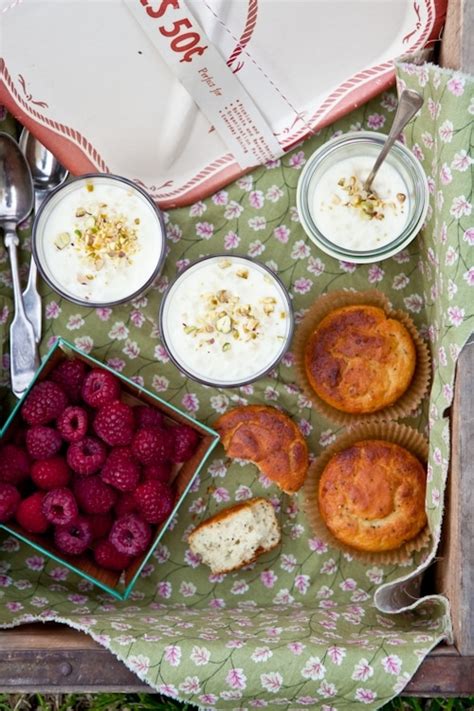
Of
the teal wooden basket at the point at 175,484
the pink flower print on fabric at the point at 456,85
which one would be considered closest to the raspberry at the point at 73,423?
the teal wooden basket at the point at 175,484

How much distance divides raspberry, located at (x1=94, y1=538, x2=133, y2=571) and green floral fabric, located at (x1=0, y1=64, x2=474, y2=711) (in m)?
0.12

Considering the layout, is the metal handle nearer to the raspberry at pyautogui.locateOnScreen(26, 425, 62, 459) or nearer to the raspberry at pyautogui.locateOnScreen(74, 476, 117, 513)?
the raspberry at pyautogui.locateOnScreen(26, 425, 62, 459)

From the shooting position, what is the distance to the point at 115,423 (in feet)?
7.06

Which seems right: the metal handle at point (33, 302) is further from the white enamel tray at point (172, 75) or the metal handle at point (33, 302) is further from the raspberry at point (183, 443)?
the raspberry at point (183, 443)

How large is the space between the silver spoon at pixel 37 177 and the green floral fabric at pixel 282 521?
0.04 metres

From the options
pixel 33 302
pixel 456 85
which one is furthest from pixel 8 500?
pixel 456 85

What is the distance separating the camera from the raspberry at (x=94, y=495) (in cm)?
218

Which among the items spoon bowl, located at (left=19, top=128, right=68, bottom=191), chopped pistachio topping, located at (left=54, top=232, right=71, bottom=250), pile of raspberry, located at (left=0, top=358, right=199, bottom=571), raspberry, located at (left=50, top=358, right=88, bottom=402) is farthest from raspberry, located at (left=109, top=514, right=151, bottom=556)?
spoon bowl, located at (left=19, top=128, right=68, bottom=191)

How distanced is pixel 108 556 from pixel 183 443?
350mm

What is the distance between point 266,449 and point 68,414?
525mm

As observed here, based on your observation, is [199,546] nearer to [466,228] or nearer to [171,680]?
[171,680]

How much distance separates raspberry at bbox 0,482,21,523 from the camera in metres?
2.11

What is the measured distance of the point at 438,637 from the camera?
195cm

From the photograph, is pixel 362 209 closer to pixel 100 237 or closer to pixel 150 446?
pixel 100 237
